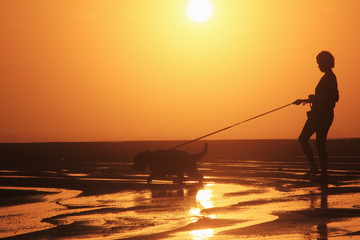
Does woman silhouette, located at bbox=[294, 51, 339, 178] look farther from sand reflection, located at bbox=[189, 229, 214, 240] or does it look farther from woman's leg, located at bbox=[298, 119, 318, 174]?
sand reflection, located at bbox=[189, 229, 214, 240]

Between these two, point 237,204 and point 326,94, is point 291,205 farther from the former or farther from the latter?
point 326,94

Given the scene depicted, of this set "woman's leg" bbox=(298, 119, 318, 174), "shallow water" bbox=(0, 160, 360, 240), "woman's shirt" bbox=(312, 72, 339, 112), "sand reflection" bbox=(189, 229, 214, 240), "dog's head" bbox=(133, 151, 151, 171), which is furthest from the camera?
"dog's head" bbox=(133, 151, 151, 171)

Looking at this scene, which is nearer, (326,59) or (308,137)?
(326,59)

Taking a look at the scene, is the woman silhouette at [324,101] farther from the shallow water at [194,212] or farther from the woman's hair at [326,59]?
the shallow water at [194,212]

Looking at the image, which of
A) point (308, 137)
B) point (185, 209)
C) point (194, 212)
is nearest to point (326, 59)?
point (308, 137)

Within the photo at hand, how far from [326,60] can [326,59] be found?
0.02m

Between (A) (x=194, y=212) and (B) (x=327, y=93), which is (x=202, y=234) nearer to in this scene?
(A) (x=194, y=212)

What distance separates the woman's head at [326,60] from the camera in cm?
1335

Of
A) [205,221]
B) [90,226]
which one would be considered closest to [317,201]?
[205,221]

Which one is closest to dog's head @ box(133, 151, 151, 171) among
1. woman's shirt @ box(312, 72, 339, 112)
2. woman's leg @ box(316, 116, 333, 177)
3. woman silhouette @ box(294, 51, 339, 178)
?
woman silhouette @ box(294, 51, 339, 178)

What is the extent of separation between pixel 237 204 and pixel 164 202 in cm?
115

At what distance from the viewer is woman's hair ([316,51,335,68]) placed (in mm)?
13352

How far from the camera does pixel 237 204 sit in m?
9.70

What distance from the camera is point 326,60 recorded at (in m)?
13.4
